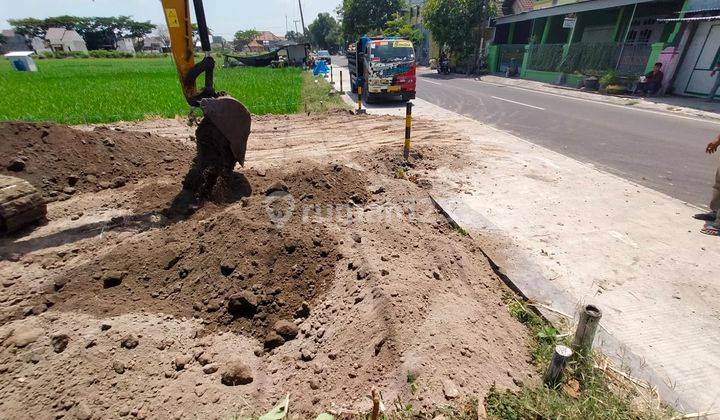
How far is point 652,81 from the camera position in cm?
1625

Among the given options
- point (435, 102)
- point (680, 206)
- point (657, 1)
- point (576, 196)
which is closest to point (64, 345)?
point (576, 196)

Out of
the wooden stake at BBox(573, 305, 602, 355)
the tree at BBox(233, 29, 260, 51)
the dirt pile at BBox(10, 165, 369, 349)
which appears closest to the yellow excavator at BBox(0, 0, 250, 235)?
the dirt pile at BBox(10, 165, 369, 349)

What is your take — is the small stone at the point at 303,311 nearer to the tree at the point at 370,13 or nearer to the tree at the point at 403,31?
the tree at the point at 403,31

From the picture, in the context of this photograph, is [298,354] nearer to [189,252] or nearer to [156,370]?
[156,370]

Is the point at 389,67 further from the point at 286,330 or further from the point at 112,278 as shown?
the point at 286,330

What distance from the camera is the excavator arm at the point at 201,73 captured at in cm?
487

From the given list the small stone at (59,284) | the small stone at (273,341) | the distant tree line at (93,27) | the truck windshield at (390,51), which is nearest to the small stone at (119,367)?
the small stone at (273,341)

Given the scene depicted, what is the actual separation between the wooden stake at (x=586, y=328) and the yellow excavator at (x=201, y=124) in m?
4.69

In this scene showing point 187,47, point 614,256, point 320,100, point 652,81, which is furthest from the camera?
point 652,81

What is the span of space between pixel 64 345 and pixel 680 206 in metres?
7.65

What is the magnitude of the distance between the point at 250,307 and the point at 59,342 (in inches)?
56.7

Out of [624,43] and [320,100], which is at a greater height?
[624,43]

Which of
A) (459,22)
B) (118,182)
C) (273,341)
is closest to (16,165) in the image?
(118,182)

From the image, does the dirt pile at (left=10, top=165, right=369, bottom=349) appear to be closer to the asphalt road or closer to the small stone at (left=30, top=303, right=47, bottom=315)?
the small stone at (left=30, top=303, right=47, bottom=315)
